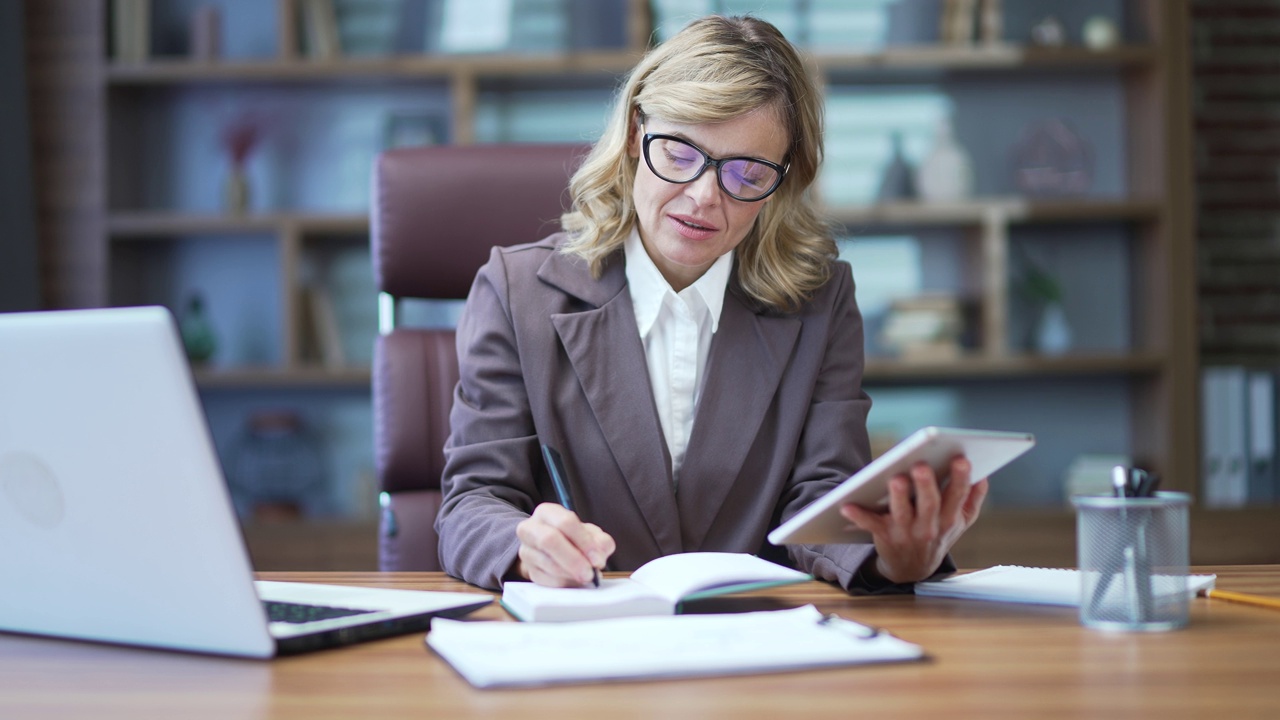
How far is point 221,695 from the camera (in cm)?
78

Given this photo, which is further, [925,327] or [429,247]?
[925,327]

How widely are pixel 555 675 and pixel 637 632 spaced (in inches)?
5.0

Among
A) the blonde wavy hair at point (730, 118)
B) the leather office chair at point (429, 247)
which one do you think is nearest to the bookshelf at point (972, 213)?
the leather office chair at point (429, 247)

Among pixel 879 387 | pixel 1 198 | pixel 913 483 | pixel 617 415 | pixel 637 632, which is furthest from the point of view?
pixel 879 387

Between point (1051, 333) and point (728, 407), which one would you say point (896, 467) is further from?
point (1051, 333)

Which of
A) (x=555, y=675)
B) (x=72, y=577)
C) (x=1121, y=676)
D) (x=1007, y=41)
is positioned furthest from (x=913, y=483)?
(x=1007, y=41)

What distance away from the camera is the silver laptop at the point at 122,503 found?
2.56ft

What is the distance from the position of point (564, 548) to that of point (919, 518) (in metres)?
0.30

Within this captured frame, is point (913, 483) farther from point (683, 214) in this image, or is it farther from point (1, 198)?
point (1, 198)

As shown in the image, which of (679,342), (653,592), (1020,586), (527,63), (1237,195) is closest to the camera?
(653,592)

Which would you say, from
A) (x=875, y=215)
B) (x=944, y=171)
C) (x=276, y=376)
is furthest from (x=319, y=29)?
(x=944, y=171)

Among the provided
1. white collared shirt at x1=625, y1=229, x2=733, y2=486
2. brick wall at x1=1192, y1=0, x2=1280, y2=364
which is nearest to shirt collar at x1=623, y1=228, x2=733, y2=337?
white collared shirt at x1=625, y1=229, x2=733, y2=486

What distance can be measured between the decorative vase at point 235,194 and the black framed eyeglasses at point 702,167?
83.6 inches

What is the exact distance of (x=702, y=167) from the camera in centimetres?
148
